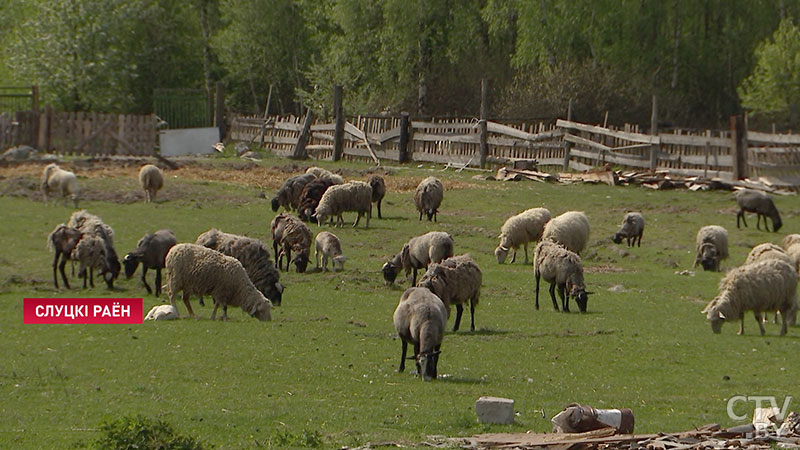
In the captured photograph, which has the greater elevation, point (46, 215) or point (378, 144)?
point (378, 144)

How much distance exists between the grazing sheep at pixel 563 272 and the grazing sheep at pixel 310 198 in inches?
452

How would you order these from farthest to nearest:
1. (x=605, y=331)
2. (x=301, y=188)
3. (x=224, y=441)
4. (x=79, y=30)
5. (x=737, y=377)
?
1. (x=79, y=30)
2. (x=301, y=188)
3. (x=605, y=331)
4. (x=737, y=377)
5. (x=224, y=441)

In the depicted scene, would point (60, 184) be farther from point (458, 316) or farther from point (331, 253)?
point (458, 316)

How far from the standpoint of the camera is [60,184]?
34.9 m

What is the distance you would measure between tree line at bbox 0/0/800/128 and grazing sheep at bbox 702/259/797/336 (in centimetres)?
3244

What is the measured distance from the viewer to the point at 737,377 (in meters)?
16.4

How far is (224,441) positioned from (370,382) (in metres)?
3.57

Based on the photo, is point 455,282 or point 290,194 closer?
point 455,282

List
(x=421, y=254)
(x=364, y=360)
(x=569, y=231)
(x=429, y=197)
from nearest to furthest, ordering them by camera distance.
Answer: (x=364, y=360) → (x=421, y=254) → (x=569, y=231) → (x=429, y=197)

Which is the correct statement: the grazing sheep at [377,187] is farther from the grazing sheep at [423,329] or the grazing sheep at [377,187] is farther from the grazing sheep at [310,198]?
the grazing sheep at [423,329]

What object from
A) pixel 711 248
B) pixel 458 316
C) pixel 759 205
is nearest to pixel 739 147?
pixel 759 205

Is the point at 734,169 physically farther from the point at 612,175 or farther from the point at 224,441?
the point at 224,441

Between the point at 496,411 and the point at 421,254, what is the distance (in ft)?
36.3

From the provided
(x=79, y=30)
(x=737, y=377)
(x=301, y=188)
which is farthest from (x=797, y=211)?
(x=79, y=30)
